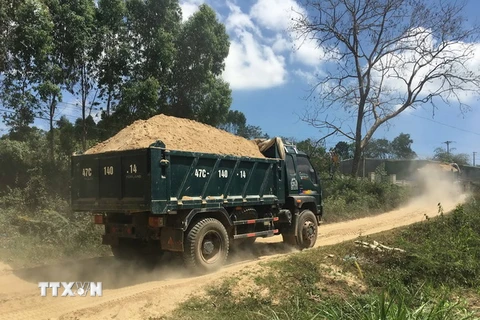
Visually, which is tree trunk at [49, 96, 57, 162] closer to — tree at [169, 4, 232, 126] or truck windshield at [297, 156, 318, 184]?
tree at [169, 4, 232, 126]

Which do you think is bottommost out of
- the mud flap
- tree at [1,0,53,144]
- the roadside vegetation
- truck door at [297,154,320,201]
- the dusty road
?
the dusty road

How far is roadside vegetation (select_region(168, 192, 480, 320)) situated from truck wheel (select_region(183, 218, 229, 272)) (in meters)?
1.14

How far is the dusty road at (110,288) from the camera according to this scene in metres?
5.60

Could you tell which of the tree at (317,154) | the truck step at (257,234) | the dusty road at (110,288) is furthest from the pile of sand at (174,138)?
the tree at (317,154)

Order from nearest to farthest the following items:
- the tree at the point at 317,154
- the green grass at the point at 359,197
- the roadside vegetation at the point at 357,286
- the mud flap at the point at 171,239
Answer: the roadside vegetation at the point at 357,286 → the mud flap at the point at 171,239 → the green grass at the point at 359,197 → the tree at the point at 317,154

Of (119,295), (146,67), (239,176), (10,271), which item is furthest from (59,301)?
(146,67)

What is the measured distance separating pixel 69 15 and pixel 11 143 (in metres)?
5.89

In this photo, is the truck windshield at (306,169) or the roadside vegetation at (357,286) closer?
the roadside vegetation at (357,286)

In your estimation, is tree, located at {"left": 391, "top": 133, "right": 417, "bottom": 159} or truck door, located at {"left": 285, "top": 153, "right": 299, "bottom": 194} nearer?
truck door, located at {"left": 285, "top": 153, "right": 299, "bottom": 194}

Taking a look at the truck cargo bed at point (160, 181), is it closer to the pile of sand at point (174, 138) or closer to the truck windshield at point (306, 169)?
the pile of sand at point (174, 138)

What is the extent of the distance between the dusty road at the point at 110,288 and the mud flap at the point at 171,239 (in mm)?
565

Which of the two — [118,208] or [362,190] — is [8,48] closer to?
[118,208]

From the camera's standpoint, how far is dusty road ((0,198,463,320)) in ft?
18.4

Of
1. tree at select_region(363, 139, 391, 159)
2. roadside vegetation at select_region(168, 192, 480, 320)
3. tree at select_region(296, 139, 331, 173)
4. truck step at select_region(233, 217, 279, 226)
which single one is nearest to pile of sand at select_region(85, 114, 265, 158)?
truck step at select_region(233, 217, 279, 226)
